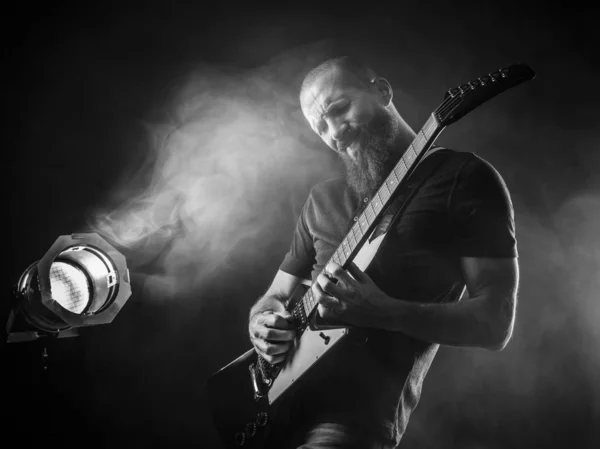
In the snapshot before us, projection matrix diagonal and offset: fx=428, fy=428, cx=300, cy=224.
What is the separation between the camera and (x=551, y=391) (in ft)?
5.01

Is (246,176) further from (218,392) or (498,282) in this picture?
(498,282)

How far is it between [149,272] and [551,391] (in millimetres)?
1714

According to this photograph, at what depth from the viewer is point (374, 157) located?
1.57 meters

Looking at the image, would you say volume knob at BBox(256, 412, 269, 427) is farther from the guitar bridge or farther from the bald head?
the bald head

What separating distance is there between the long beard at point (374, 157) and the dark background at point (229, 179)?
21 centimetres

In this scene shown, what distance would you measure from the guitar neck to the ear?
46 cm

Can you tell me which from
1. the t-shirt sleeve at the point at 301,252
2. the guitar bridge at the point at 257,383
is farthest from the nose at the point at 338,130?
the guitar bridge at the point at 257,383

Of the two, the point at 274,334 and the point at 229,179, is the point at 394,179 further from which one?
the point at 229,179

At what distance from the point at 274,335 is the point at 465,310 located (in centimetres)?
65

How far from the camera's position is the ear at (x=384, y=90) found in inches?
65.6

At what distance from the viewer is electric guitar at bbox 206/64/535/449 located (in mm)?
1175

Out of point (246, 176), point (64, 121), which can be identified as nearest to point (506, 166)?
point (246, 176)

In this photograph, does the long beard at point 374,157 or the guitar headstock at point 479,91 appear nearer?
the guitar headstock at point 479,91

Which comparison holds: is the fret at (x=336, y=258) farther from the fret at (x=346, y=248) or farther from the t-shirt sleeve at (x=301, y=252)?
the t-shirt sleeve at (x=301, y=252)
